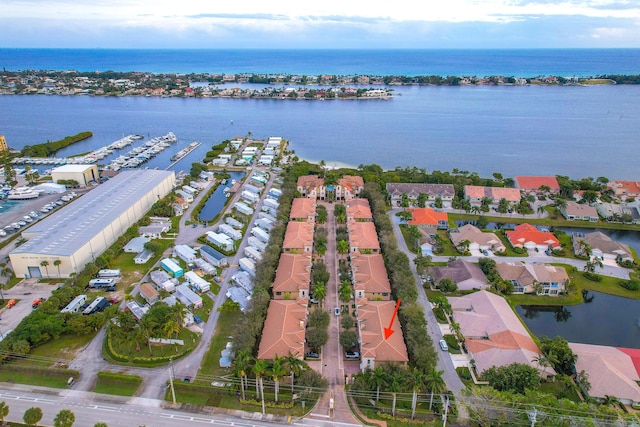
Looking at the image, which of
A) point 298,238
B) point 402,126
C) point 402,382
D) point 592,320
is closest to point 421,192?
point 298,238

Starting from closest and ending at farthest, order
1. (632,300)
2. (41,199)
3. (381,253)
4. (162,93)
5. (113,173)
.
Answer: (632,300) → (381,253) → (41,199) → (113,173) → (162,93)

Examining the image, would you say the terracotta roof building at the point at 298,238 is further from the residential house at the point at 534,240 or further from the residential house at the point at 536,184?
the residential house at the point at 536,184

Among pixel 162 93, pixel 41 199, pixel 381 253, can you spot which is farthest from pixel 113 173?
pixel 162 93

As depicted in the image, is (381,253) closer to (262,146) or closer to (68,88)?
(262,146)

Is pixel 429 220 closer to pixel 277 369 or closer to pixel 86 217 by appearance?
pixel 277 369

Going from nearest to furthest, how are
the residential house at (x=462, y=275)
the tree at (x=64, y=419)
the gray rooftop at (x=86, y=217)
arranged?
1. the tree at (x=64, y=419)
2. the residential house at (x=462, y=275)
3. the gray rooftop at (x=86, y=217)

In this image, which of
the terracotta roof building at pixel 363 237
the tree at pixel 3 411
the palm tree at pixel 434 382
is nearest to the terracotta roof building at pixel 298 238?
the terracotta roof building at pixel 363 237

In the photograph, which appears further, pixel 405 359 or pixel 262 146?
pixel 262 146
